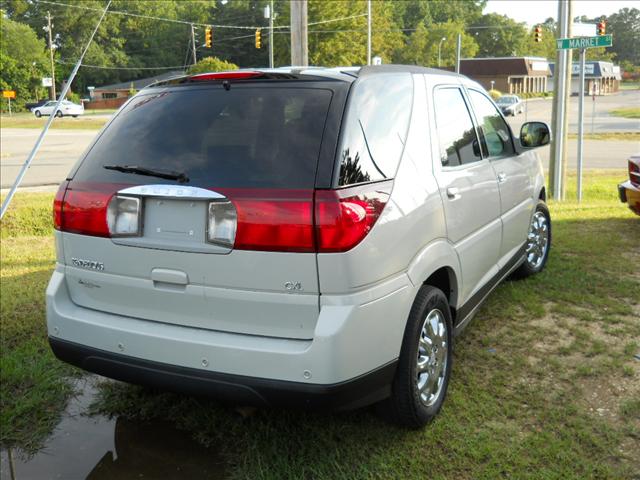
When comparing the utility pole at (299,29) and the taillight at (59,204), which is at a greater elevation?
the utility pole at (299,29)

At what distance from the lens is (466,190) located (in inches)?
158

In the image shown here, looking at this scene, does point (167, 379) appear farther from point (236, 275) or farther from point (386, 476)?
point (386, 476)

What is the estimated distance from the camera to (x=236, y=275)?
2904 millimetres

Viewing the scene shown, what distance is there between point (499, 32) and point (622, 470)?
418 feet

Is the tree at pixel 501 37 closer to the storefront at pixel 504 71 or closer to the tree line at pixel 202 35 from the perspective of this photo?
the tree line at pixel 202 35

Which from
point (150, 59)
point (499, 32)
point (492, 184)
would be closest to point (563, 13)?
point (492, 184)

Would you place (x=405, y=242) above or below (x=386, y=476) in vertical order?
above

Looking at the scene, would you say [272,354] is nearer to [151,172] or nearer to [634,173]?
[151,172]

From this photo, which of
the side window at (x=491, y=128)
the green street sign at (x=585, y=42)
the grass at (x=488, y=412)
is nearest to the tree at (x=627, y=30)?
the green street sign at (x=585, y=42)

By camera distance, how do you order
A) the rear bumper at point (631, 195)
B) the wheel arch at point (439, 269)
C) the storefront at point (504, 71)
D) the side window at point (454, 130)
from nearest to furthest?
the wheel arch at point (439, 269) → the side window at point (454, 130) → the rear bumper at point (631, 195) → the storefront at point (504, 71)

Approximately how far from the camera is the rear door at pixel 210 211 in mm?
2844

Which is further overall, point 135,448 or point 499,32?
point 499,32

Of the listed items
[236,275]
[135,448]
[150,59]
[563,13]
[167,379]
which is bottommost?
[135,448]

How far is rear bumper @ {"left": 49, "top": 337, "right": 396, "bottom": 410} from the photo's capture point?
2838mm
